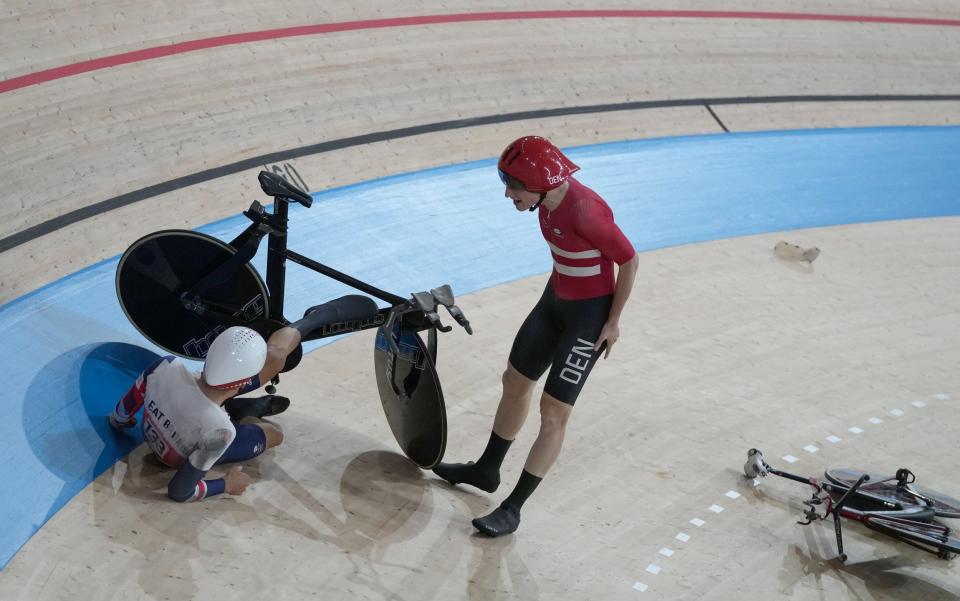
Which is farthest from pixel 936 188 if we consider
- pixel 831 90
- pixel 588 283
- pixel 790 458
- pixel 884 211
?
pixel 588 283

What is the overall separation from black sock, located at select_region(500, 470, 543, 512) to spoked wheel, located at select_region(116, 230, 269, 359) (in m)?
1.10

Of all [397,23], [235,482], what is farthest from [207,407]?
[397,23]

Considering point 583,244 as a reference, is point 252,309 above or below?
below

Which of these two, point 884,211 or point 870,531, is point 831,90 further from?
point 870,531

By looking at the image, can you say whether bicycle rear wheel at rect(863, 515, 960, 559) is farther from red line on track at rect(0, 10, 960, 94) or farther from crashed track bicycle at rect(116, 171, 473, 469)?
red line on track at rect(0, 10, 960, 94)

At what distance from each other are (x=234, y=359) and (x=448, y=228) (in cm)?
238

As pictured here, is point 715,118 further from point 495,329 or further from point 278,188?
point 278,188

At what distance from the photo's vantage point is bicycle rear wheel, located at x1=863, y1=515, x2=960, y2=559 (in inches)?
125

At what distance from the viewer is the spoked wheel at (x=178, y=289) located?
10.9 feet

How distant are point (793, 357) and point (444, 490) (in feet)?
6.49

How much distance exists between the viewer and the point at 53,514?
114 inches

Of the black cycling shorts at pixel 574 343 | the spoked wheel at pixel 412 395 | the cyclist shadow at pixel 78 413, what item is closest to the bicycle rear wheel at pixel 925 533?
the black cycling shorts at pixel 574 343

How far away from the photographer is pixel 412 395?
3250 mm

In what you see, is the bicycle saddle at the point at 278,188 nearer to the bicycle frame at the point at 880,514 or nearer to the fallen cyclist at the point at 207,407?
the fallen cyclist at the point at 207,407
